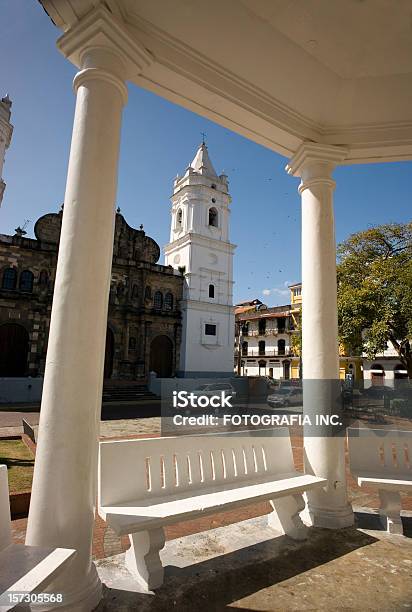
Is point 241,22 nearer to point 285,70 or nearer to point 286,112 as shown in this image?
point 285,70

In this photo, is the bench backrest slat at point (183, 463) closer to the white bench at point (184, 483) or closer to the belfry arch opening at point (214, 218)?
the white bench at point (184, 483)

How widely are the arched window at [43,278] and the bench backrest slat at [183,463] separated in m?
24.1

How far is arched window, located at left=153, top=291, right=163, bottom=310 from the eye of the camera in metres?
29.6

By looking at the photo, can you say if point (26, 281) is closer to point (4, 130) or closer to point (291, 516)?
point (4, 130)

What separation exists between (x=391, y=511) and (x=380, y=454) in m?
0.60

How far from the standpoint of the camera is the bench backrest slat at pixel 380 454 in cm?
411

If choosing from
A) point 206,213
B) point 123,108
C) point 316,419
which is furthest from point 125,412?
point 206,213

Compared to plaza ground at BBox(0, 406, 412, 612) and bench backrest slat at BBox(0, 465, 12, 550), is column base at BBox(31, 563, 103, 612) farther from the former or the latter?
bench backrest slat at BBox(0, 465, 12, 550)

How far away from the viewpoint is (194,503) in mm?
3055

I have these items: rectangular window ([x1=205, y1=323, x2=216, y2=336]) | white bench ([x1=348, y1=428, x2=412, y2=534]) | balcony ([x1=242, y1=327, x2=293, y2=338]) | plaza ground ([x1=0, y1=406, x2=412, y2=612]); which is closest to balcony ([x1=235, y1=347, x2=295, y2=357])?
balcony ([x1=242, y1=327, x2=293, y2=338])

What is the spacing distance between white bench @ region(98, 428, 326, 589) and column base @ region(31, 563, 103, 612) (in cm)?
32

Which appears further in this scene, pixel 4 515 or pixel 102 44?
pixel 102 44

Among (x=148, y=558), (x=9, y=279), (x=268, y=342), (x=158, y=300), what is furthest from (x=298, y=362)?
(x=148, y=558)

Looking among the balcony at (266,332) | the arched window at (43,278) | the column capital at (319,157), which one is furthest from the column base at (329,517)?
the balcony at (266,332)
